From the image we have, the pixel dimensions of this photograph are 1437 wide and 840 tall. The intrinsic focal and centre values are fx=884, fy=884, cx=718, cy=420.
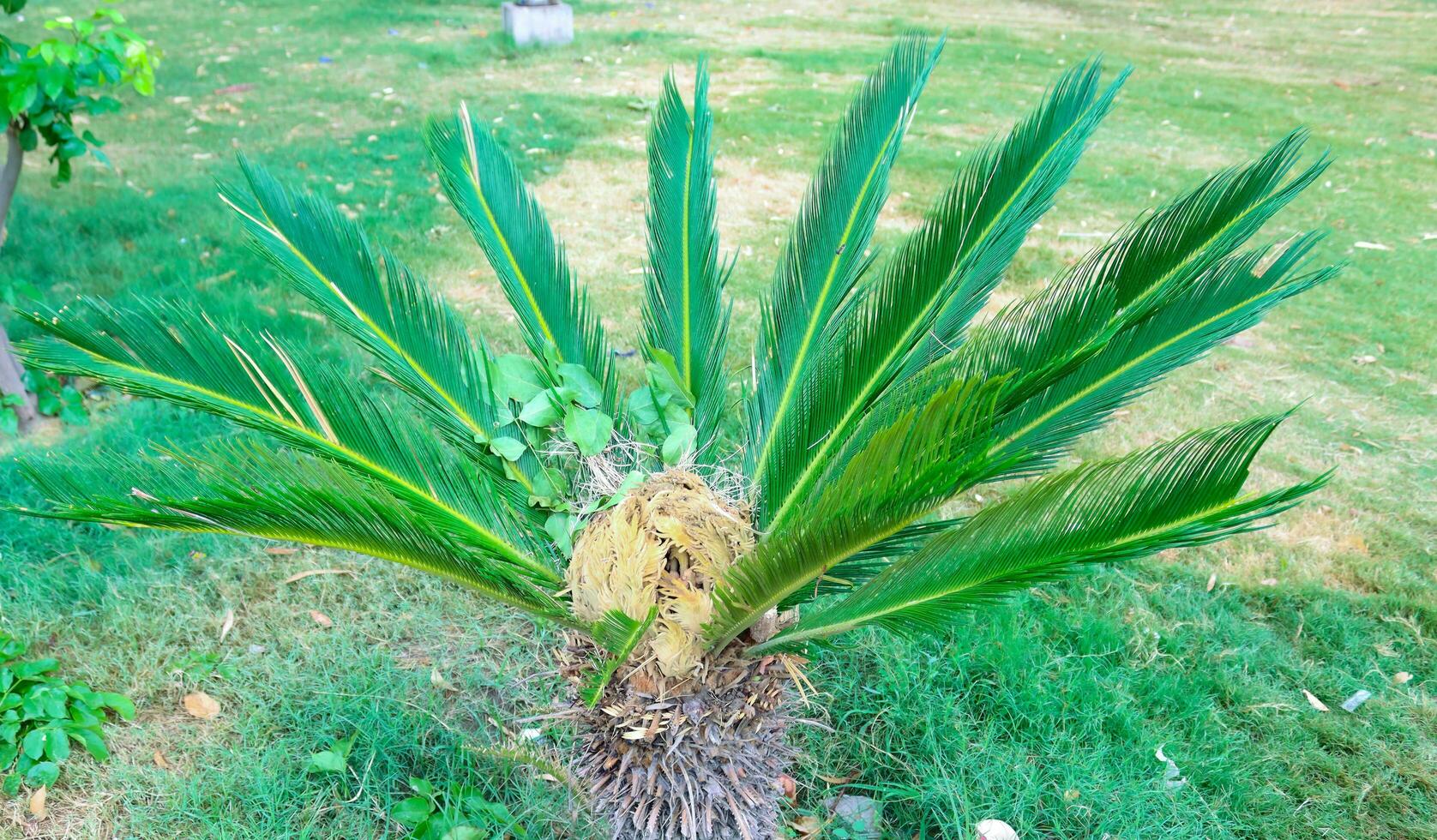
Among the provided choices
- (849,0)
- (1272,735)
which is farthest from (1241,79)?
(1272,735)

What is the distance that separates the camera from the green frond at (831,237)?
2.22m

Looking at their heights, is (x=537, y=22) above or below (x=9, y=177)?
above

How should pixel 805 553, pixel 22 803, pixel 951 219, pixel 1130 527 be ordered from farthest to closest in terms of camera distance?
pixel 22 803
pixel 951 219
pixel 805 553
pixel 1130 527

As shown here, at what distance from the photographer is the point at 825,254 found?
7.41ft

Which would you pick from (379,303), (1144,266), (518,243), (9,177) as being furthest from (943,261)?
(9,177)

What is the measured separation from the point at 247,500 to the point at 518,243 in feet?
3.71

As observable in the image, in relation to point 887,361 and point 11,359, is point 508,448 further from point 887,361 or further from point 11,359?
point 11,359

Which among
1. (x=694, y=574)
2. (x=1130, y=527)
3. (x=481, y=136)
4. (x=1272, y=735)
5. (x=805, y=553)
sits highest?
(x=481, y=136)

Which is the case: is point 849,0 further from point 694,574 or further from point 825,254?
point 694,574

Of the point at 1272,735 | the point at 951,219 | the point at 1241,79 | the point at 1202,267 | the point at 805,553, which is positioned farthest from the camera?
the point at 1241,79

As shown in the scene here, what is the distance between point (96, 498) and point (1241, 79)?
1136cm

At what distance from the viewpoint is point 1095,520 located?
1.33m

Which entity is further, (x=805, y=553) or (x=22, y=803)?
→ (x=22, y=803)

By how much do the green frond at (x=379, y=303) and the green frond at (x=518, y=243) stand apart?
0.75ft
